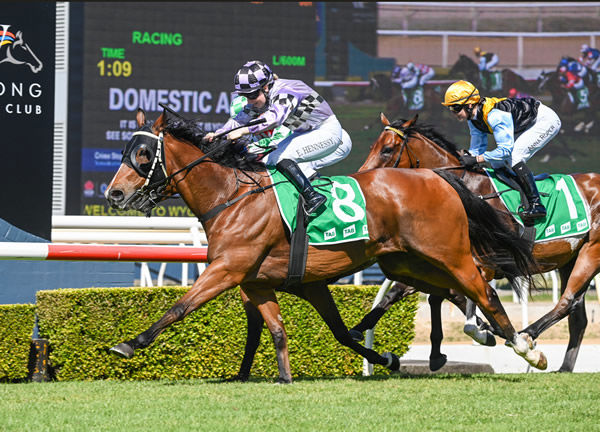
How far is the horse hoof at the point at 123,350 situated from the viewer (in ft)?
15.7

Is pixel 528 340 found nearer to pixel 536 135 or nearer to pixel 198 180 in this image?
pixel 536 135

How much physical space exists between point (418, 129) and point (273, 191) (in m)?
1.74

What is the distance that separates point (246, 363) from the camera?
5.64m

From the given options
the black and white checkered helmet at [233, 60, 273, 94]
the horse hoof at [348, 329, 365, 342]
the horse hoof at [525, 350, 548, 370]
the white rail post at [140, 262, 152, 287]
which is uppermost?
the black and white checkered helmet at [233, 60, 273, 94]

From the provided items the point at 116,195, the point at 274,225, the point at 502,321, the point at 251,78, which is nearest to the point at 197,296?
the point at 274,225

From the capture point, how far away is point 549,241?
6332 millimetres

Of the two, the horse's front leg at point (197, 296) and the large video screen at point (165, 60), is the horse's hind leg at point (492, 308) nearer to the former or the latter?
the horse's front leg at point (197, 296)

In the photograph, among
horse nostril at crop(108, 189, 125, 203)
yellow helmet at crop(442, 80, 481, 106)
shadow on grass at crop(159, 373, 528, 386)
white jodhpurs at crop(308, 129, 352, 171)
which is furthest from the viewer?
yellow helmet at crop(442, 80, 481, 106)

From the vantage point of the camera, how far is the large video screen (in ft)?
50.5

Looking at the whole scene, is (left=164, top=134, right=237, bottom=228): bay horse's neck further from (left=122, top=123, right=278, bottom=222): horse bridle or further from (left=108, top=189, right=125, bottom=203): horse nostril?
(left=108, top=189, right=125, bottom=203): horse nostril

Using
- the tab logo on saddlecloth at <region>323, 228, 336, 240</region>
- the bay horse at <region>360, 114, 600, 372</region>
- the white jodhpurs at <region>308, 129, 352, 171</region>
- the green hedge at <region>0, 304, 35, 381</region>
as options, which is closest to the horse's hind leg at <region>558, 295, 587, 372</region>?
the bay horse at <region>360, 114, 600, 372</region>

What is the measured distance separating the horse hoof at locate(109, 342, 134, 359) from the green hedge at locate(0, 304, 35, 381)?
112 centimetres

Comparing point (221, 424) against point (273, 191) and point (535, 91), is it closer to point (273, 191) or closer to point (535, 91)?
point (273, 191)

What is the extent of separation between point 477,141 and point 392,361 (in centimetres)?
159
